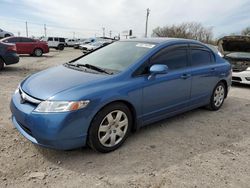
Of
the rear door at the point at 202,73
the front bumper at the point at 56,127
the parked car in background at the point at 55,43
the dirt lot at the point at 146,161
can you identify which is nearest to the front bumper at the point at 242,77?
the rear door at the point at 202,73

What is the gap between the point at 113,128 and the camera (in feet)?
11.0

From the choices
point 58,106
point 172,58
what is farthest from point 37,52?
point 58,106

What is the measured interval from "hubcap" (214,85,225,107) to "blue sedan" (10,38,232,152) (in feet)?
1.61

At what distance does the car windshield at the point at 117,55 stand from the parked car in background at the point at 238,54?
201 inches

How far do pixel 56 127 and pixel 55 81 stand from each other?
2.44 ft

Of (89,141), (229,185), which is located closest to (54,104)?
(89,141)

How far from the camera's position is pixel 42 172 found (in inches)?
114

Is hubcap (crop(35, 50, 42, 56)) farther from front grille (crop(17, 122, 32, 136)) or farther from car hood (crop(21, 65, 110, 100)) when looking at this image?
front grille (crop(17, 122, 32, 136))

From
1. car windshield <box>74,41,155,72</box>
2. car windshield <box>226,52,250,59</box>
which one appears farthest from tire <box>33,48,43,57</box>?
car windshield <box>74,41,155,72</box>

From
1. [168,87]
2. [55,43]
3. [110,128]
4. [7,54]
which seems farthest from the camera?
[55,43]

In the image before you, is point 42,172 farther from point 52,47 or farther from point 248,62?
point 52,47

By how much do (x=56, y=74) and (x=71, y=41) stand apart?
45.6 m

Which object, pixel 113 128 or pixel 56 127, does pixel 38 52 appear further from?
pixel 56 127

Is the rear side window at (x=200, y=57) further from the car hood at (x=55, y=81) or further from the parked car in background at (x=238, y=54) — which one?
the parked car in background at (x=238, y=54)
